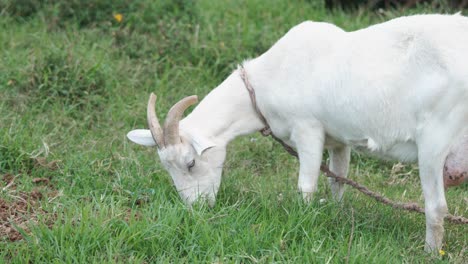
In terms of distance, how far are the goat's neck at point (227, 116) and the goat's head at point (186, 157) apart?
15 cm

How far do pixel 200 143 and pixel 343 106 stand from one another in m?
1.06

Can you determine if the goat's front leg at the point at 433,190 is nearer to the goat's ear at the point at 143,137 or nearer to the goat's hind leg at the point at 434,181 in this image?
the goat's hind leg at the point at 434,181

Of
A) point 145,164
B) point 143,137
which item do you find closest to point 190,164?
point 143,137

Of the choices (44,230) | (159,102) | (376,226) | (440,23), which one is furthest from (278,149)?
(44,230)

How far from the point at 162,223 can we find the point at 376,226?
1.51 metres

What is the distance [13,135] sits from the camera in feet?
23.1

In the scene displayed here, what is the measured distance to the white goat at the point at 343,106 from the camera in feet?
17.4

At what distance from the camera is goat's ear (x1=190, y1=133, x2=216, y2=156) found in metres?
5.98

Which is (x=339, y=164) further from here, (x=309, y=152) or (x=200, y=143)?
(x=200, y=143)

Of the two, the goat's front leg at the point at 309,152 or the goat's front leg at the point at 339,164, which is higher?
the goat's front leg at the point at 309,152

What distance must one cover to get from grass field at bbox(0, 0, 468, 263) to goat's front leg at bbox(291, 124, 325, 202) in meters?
0.19

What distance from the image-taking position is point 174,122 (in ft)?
19.7

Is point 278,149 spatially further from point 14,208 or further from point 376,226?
point 14,208

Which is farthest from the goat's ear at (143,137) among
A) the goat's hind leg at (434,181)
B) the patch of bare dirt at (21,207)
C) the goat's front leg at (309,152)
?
the goat's hind leg at (434,181)
